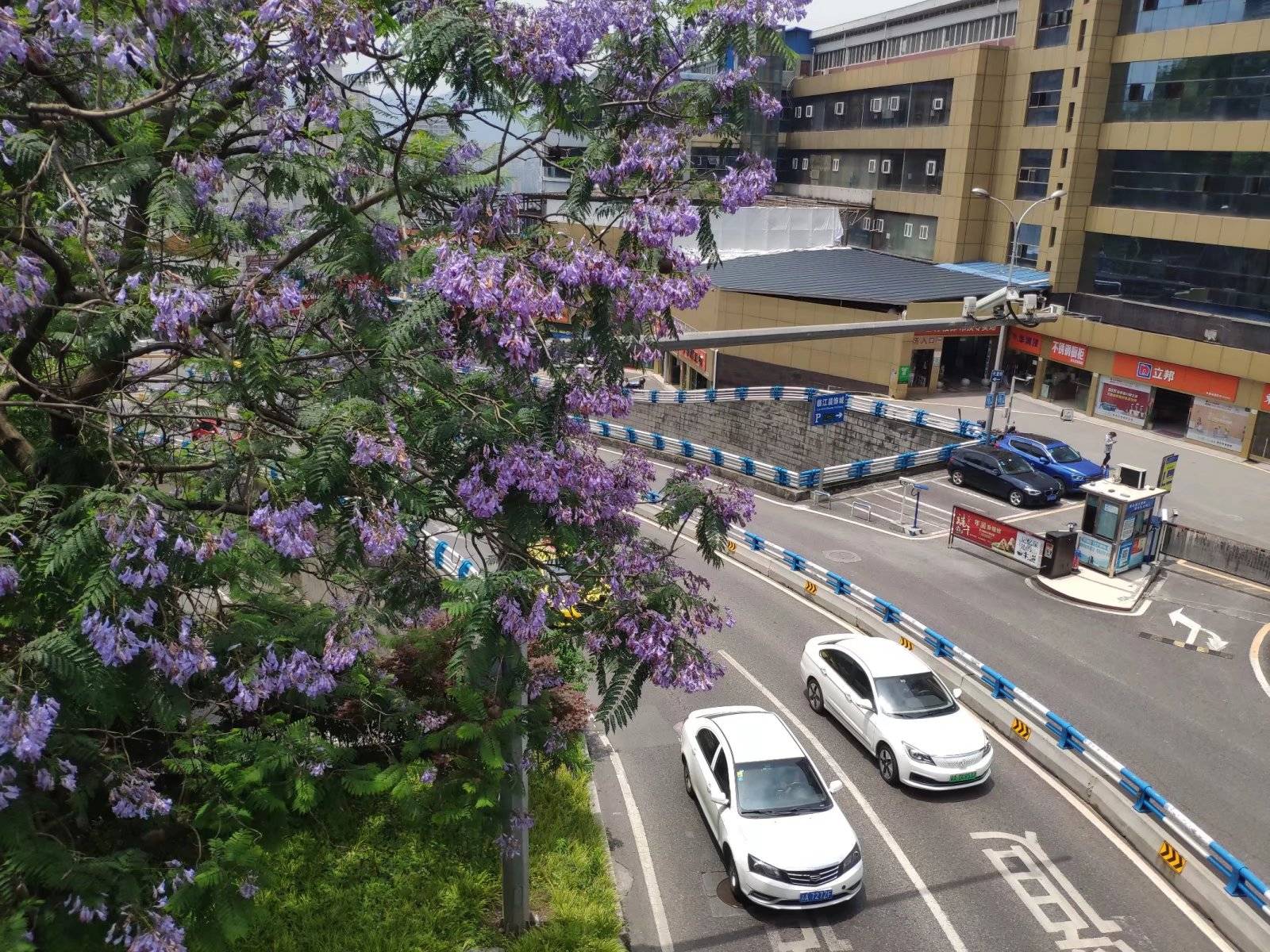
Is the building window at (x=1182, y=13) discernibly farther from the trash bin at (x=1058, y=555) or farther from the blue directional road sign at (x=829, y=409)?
the trash bin at (x=1058, y=555)

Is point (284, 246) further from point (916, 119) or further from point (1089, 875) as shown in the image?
point (916, 119)

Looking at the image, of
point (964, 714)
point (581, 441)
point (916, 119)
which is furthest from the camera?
point (916, 119)

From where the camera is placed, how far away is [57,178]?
27.0ft

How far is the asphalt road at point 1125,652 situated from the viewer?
14906mm

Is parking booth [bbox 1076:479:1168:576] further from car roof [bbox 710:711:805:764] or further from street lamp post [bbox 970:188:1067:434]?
car roof [bbox 710:711:805:764]

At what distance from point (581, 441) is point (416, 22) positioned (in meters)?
3.85

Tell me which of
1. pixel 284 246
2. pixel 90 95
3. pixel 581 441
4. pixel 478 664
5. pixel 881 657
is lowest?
pixel 881 657

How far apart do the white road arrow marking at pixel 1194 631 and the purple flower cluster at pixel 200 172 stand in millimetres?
20814

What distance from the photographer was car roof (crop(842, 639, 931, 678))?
15398 mm

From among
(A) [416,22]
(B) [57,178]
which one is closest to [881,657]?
(A) [416,22]

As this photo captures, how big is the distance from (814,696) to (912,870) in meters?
4.59

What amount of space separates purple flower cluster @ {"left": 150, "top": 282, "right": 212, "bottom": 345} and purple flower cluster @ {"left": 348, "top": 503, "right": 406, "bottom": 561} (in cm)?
186

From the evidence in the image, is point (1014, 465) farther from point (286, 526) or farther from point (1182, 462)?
point (286, 526)

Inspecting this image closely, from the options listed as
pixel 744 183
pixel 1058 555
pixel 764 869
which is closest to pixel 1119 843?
pixel 764 869
